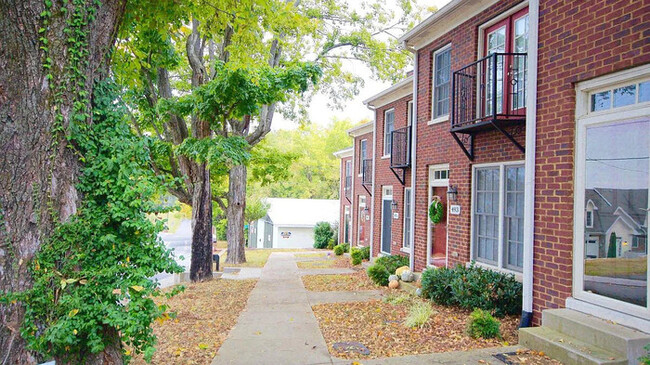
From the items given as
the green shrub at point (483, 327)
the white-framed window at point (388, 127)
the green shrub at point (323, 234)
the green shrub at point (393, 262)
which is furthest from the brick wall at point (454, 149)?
the green shrub at point (323, 234)

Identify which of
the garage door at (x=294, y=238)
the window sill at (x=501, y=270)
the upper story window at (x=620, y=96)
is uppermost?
the upper story window at (x=620, y=96)

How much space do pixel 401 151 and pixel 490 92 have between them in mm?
4779

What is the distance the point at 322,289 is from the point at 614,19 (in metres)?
8.34

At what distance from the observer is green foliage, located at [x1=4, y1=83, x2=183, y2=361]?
3387 mm

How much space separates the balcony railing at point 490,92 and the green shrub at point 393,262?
4.66 meters

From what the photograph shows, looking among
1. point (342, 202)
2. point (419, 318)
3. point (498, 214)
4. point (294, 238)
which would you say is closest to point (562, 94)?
point (498, 214)

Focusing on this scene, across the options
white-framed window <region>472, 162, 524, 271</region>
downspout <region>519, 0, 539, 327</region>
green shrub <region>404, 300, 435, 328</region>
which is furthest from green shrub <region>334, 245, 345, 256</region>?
downspout <region>519, 0, 539, 327</region>

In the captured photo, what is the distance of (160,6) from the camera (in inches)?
226

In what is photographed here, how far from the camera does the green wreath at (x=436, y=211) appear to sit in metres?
9.29

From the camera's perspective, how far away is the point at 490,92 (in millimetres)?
7836

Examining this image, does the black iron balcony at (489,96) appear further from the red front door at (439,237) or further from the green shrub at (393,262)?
the green shrub at (393,262)

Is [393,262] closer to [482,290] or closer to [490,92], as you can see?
[482,290]

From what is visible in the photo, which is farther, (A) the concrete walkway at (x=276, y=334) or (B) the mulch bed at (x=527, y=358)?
(A) the concrete walkway at (x=276, y=334)

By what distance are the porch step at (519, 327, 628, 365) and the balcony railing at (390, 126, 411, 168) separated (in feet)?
23.3
